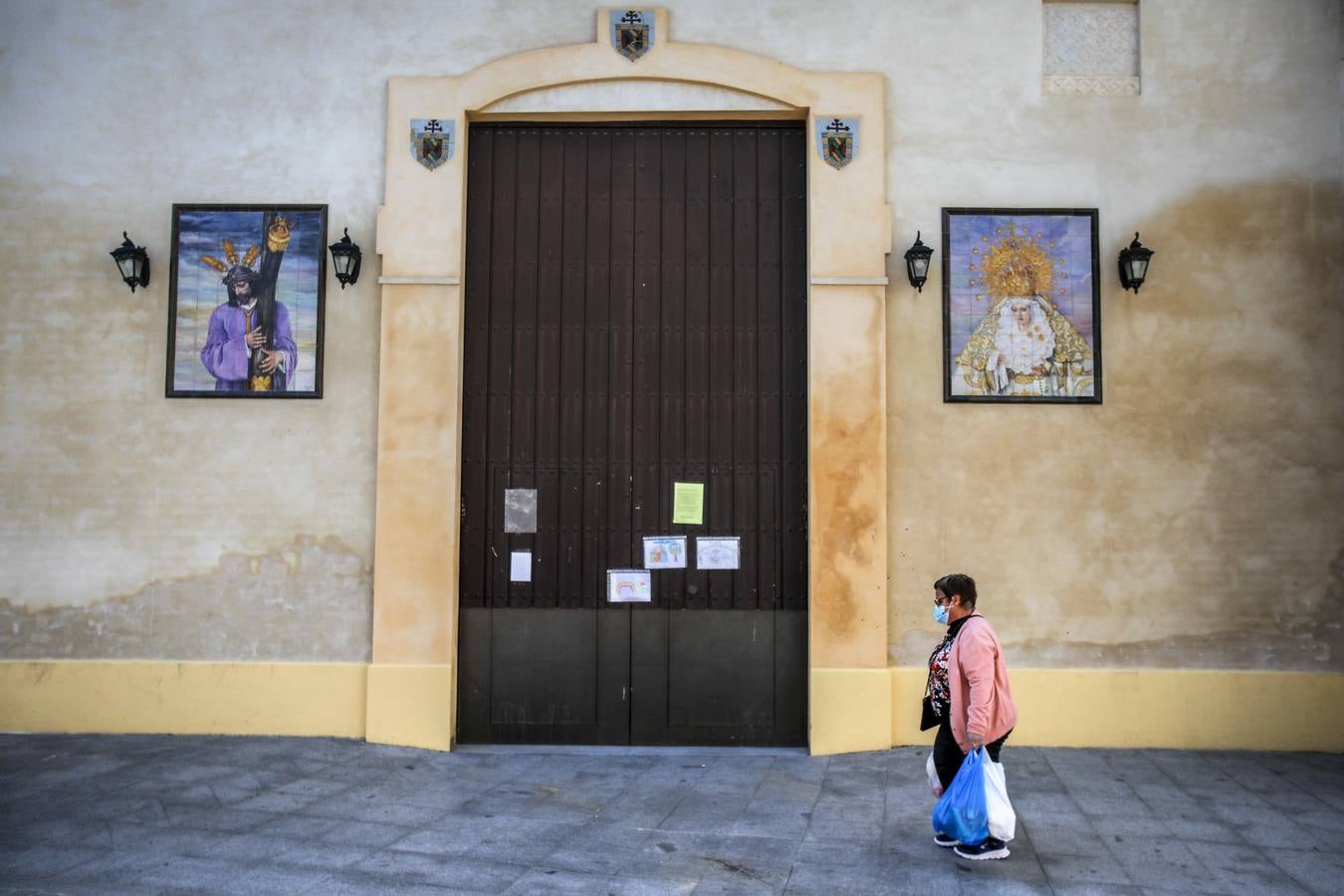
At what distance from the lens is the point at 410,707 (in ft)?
27.2

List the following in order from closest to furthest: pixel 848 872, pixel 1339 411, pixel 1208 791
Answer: pixel 848 872
pixel 1208 791
pixel 1339 411

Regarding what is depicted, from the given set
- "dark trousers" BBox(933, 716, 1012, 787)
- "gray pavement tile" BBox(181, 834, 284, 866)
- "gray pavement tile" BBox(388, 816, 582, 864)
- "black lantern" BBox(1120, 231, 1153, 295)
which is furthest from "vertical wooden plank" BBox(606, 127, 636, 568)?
"black lantern" BBox(1120, 231, 1153, 295)

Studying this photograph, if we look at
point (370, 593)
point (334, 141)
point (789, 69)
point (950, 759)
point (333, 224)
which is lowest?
point (950, 759)

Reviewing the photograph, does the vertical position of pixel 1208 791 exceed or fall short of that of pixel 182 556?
it falls short

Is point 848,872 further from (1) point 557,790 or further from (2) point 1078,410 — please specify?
(2) point 1078,410

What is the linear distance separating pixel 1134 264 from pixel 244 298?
7482 mm

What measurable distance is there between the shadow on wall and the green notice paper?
2.65m

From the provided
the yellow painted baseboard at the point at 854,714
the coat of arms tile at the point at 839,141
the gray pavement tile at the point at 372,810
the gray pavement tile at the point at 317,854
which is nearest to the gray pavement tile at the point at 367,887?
the gray pavement tile at the point at 317,854

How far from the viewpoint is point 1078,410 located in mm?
8422

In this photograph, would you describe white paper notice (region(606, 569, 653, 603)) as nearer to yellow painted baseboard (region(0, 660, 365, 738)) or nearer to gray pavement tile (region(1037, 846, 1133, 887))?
yellow painted baseboard (region(0, 660, 365, 738))

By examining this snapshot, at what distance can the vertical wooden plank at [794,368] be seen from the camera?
856 centimetres

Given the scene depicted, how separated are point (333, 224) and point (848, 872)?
657 centimetres

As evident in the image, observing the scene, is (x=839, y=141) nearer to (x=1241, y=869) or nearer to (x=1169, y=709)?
(x=1169, y=709)

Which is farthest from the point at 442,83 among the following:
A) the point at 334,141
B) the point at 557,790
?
the point at 557,790
